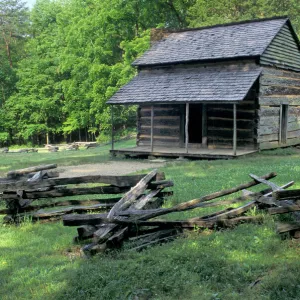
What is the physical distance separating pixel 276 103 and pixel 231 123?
7.93 ft

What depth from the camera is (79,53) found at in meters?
41.6

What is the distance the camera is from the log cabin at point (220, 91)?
1758 cm

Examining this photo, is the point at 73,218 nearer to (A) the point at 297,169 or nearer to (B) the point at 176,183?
(B) the point at 176,183

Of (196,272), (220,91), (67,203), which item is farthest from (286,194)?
(220,91)

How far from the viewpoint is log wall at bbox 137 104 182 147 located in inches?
792

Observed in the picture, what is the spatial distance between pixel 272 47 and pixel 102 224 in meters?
15.2

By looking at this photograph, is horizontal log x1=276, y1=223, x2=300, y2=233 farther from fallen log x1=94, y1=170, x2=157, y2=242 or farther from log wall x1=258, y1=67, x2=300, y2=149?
log wall x1=258, y1=67, x2=300, y2=149

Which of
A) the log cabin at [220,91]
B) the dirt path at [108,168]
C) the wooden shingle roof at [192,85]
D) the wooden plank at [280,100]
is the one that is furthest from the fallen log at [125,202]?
the wooden plank at [280,100]

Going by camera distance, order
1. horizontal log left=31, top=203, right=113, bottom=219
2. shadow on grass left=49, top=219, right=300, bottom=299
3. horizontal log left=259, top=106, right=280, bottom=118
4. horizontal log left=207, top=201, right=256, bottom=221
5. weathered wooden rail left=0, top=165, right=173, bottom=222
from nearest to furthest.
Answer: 1. shadow on grass left=49, top=219, right=300, bottom=299
2. horizontal log left=207, top=201, right=256, bottom=221
3. horizontal log left=31, top=203, right=113, bottom=219
4. weathered wooden rail left=0, top=165, right=173, bottom=222
5. horizontal log left=259, top=106, right=280, bottom=118

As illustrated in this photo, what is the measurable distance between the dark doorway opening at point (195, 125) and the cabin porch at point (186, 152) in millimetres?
1214

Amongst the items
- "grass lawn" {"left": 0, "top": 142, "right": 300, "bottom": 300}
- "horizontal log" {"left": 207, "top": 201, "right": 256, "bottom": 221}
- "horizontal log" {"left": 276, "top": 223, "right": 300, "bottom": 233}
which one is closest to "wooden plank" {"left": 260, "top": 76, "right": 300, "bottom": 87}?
"horizontal log" {"left": 207, "top": 201, "right": 256, "bottom": 221}

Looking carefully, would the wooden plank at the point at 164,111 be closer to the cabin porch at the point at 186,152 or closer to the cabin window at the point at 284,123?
the cabin porch at the point at 186,152

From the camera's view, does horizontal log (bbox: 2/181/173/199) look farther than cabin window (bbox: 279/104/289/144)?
No

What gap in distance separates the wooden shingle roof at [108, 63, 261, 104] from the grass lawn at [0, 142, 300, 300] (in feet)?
34.8
